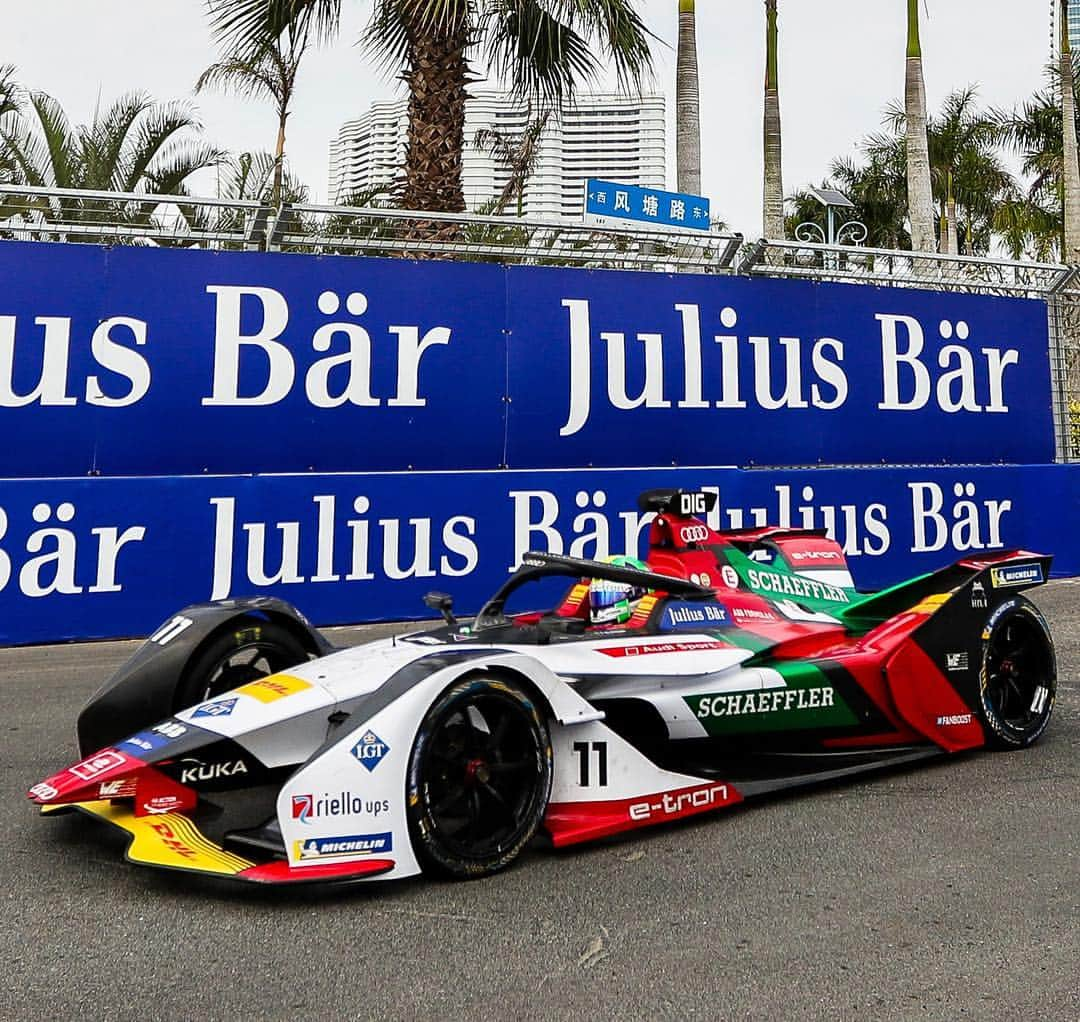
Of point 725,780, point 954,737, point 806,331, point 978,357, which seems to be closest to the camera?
point 725,780

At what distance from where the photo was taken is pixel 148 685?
162 inches

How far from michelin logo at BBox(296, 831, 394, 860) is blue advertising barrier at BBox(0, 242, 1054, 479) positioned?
5.53 m

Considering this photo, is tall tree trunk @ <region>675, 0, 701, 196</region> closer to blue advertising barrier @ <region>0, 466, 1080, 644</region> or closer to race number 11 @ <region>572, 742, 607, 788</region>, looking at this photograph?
blue advertising barrier @ <region>0, 466, 1080, 644</region>

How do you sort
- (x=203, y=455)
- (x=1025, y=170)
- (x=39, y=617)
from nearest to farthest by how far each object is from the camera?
(x=39, y=617)
(x=203, y=455)
(x=1025, y=170)

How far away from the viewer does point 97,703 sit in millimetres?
4074

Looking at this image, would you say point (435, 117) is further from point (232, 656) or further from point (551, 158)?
point (551, 158)

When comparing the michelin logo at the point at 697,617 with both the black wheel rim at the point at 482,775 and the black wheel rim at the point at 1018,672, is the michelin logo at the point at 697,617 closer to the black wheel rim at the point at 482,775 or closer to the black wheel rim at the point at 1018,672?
the black wheel rim at the point at 482,775

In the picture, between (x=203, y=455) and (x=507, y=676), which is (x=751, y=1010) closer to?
(x=507, y=676)

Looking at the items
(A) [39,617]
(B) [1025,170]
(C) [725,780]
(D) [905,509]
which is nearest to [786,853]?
(C) [725,780]

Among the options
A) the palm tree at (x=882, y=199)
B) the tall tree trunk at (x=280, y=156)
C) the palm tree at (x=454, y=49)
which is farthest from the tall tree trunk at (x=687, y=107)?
the palm tree at (x=882, y=199)

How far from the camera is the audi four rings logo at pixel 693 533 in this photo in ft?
15.9

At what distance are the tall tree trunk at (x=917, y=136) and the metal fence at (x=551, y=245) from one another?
9152 millimetres

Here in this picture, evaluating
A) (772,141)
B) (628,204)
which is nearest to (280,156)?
(772,141)

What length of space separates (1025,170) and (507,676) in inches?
1221
